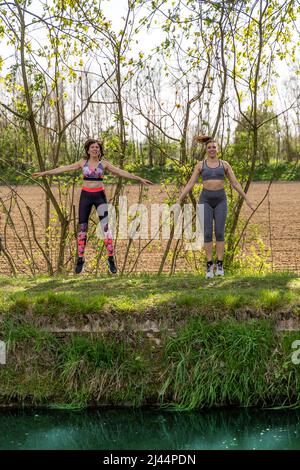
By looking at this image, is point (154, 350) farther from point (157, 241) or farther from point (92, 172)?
point (157, 241)

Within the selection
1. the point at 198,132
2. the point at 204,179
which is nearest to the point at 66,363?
the point at 204,179

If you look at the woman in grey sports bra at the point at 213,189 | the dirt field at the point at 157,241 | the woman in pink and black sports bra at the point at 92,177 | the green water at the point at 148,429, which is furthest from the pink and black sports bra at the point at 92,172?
the green water at the point at 148,429

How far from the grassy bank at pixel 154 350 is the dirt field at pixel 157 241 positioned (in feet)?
11.5

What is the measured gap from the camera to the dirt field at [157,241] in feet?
36.7

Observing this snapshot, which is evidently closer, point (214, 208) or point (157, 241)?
point (214, 208)

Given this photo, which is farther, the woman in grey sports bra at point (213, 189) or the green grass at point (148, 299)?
the woman in grey sports bra at point (213, 189)

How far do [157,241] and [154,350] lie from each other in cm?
976

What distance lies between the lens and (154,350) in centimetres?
680

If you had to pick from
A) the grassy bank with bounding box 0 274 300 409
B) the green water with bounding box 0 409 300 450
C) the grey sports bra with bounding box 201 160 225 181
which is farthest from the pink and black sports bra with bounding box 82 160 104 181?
the green water with bounding box 0 409 300 450

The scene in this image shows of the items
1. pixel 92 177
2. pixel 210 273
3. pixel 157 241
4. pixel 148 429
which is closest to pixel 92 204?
pixel 92 177

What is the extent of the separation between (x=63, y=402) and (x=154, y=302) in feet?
4.58

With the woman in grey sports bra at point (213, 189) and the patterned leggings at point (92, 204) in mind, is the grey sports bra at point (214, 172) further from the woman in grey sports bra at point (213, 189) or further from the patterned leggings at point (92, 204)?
the patterned leggings at point (92, 204)
